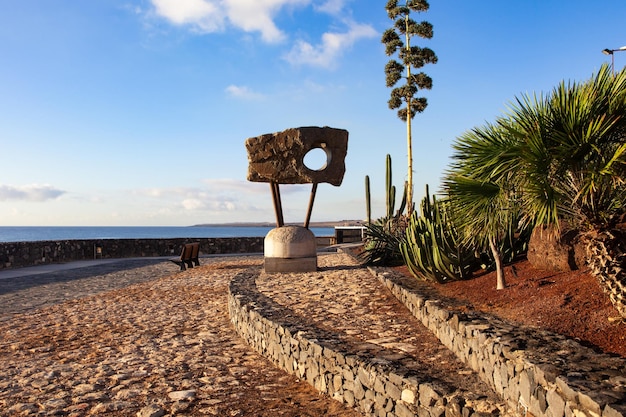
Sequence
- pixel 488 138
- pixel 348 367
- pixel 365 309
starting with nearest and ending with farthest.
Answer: pixel 348 367 < pixel 488 138 < pixel 365 309

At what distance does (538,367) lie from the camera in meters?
3.75

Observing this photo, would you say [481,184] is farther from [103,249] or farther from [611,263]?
[103,249]

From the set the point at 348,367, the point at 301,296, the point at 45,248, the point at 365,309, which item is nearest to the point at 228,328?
the point at 301,296

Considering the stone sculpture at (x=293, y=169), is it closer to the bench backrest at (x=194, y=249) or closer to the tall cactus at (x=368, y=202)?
the bench backrest at (x=194, y=249)

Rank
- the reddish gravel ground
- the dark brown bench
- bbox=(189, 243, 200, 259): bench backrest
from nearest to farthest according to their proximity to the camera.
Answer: the reddish gravel ground < the dark brown bench < bbox=(189, 243, 200, 259): bench backrest

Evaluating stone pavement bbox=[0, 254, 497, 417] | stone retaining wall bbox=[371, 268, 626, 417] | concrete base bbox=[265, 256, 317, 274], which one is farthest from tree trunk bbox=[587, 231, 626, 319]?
concrete base bbox=[265, 256, 317, 274]

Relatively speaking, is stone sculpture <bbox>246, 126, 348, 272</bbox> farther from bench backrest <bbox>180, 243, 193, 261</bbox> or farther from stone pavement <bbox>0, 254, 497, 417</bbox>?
bench backrest <bbox>180, 243, 193, 261</bbox>

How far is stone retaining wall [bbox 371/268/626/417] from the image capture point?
129 inches

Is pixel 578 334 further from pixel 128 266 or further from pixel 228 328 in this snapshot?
pixel 128 266

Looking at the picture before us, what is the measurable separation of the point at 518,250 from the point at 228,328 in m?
4.89

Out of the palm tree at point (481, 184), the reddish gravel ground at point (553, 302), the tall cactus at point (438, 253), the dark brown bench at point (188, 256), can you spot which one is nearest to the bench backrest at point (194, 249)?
the dark brown bench at point (188, 256)

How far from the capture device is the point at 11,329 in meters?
8.29

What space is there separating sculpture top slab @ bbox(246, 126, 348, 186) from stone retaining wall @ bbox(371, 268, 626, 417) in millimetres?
6799

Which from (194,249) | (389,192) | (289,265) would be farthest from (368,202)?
(289,265)
